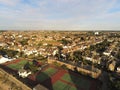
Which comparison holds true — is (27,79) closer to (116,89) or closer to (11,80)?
(11,80)

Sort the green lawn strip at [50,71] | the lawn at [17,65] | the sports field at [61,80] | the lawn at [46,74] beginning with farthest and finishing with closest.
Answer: the lawn at [17,65], the green lawn strip at [50,71], the lawn at [46,74], the sports field at [61,80]

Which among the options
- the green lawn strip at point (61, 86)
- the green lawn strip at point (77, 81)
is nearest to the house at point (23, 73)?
the green lawn strip at point (61, 86)

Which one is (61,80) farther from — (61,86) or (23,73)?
(23,73)

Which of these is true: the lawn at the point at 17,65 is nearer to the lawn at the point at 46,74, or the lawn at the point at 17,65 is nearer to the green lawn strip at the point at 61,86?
the lawn at the point at 46,74

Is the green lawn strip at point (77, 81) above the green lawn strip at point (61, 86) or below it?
above

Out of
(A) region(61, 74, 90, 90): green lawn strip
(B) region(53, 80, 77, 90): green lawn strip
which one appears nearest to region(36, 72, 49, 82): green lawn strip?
(B) region(53, 80, 77, 90): green lawn strip

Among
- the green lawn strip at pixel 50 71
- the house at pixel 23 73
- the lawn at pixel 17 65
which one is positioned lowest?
the lawn at pixel 17 65

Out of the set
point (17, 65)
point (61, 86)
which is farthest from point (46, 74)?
point (17, 65)
